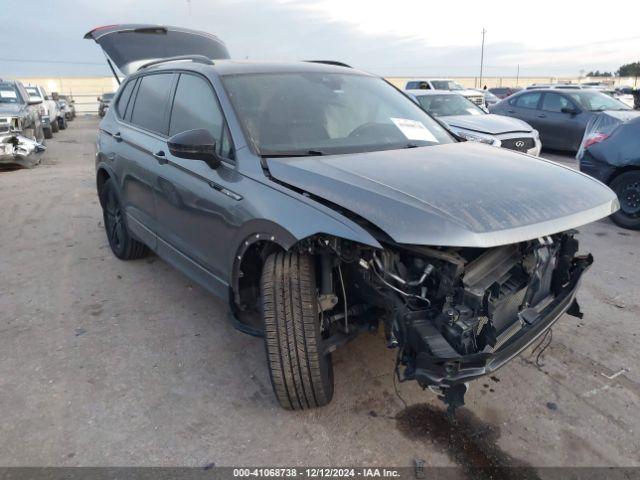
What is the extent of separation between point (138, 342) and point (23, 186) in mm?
6791

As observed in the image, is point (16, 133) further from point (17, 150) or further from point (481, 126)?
point (481, 126)

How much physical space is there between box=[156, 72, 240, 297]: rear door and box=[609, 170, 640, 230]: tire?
514 centimetres

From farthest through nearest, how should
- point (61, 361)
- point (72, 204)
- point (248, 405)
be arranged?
1. point (72, 204)
2. point (61, 361)
3. point (248, 405)

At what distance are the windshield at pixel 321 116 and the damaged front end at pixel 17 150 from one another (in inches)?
356

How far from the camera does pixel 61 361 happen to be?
10.5 ft

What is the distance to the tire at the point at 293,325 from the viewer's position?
2.39 metres

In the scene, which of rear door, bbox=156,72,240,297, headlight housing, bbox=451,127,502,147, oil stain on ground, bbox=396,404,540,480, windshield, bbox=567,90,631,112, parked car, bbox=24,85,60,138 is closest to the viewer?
oil stain on ground, bbox=396,404,540,480

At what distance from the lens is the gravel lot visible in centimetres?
243

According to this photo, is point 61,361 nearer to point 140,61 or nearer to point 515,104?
point 140,61

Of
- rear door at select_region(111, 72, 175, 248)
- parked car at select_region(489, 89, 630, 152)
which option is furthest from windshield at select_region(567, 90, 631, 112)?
rear door at select_region(111, 72, 175, 248)

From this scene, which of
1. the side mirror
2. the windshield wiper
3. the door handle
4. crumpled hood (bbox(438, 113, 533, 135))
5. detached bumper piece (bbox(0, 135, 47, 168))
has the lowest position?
detached bumper piece (bbox(0, 135, 47, 168))

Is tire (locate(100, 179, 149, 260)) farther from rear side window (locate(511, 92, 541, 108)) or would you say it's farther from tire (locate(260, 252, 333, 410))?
rear side window (locate(511, 92, 541, 108))

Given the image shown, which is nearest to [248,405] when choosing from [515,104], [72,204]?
[72,204]

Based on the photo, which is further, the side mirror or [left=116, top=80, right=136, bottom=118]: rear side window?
[left=116, top=80, right=136, bottom=118]: rear side window
